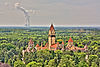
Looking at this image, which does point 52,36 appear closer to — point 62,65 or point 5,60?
point 5,60

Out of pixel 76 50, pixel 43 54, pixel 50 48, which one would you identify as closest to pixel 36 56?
pixel 43 54

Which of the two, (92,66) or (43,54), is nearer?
(92,66)

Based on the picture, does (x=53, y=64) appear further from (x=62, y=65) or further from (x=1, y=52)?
(x=1, y=52)

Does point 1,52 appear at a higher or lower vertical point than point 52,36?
lower

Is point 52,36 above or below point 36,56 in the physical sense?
above

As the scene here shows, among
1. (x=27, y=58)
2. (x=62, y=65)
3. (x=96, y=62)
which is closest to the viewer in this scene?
(x=62, y=65)

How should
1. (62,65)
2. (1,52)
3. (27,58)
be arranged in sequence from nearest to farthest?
(62,65) → (27,58) → (1,52)

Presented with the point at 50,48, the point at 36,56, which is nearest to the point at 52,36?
the point at 50,48

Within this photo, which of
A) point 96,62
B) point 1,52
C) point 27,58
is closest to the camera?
point 96,62

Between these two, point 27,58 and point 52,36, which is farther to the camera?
point 52,36
